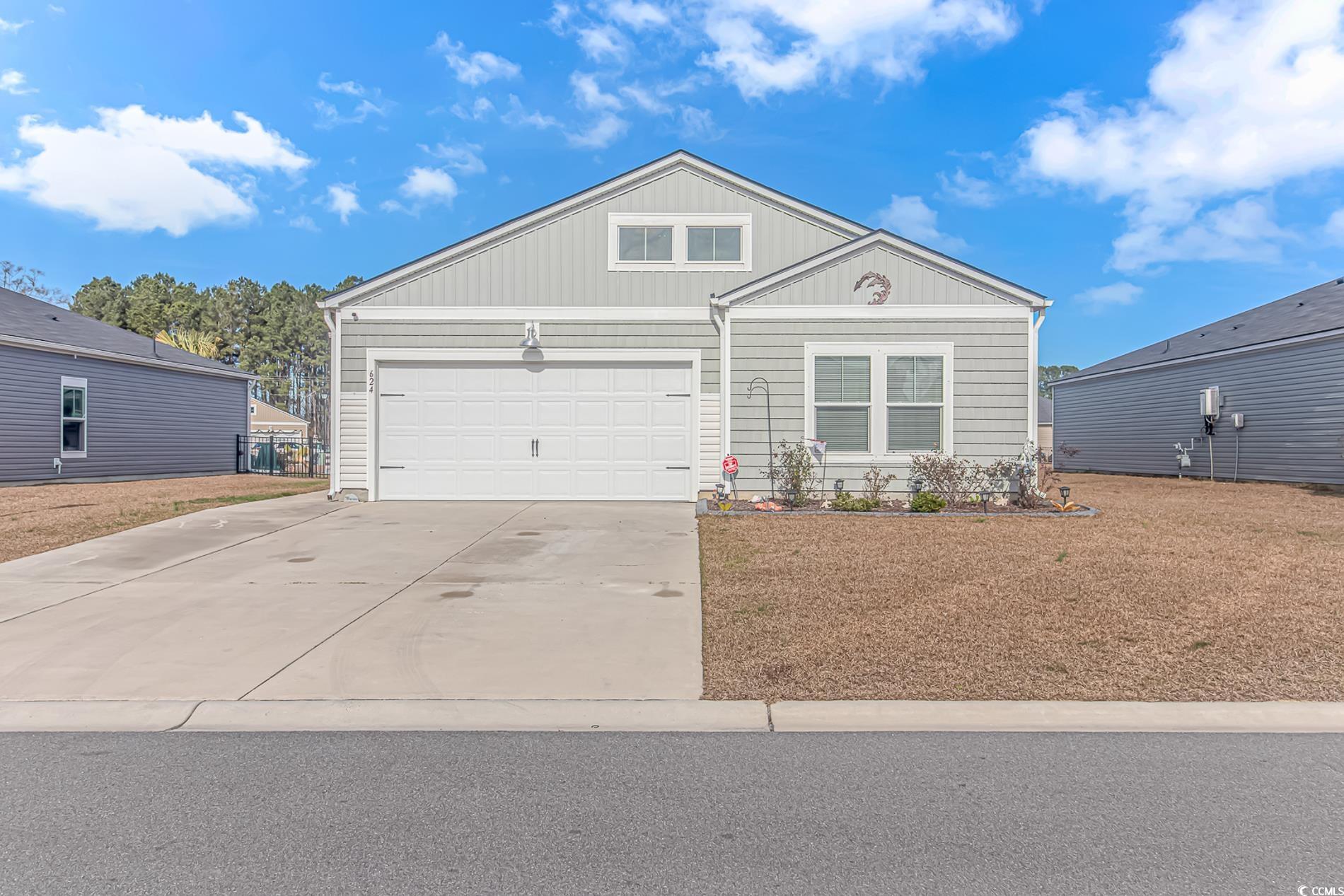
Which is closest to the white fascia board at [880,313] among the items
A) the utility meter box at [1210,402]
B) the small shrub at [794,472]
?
the small shrub at [794,472]

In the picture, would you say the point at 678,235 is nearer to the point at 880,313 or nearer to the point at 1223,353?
the point at 880,313

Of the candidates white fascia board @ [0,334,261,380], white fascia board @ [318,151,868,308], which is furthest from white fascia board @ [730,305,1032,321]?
white fascia board @ [0,334,261,380]

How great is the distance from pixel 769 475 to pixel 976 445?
3.19m

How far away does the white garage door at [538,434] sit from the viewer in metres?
13.2

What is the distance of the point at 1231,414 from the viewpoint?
19.0 metres

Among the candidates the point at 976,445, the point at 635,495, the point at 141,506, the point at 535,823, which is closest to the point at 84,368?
the point at 141,506

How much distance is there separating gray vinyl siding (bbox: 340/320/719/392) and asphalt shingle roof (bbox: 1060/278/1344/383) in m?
13.5

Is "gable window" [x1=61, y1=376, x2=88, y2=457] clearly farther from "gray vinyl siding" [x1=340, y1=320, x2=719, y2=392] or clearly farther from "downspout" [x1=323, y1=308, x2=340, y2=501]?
"gray vinyl siding" [x1=340, y1=320, x2=719, y2=392]

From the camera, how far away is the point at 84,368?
61.7 feet

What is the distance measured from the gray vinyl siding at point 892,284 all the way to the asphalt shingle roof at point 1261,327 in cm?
1006

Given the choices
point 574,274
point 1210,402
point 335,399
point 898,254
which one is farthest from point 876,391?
point 1210,402

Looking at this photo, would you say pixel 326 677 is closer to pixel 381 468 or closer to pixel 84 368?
pixel 381 468

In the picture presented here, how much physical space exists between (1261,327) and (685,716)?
21410 millimetres

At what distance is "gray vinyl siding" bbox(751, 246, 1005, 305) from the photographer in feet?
39.7
